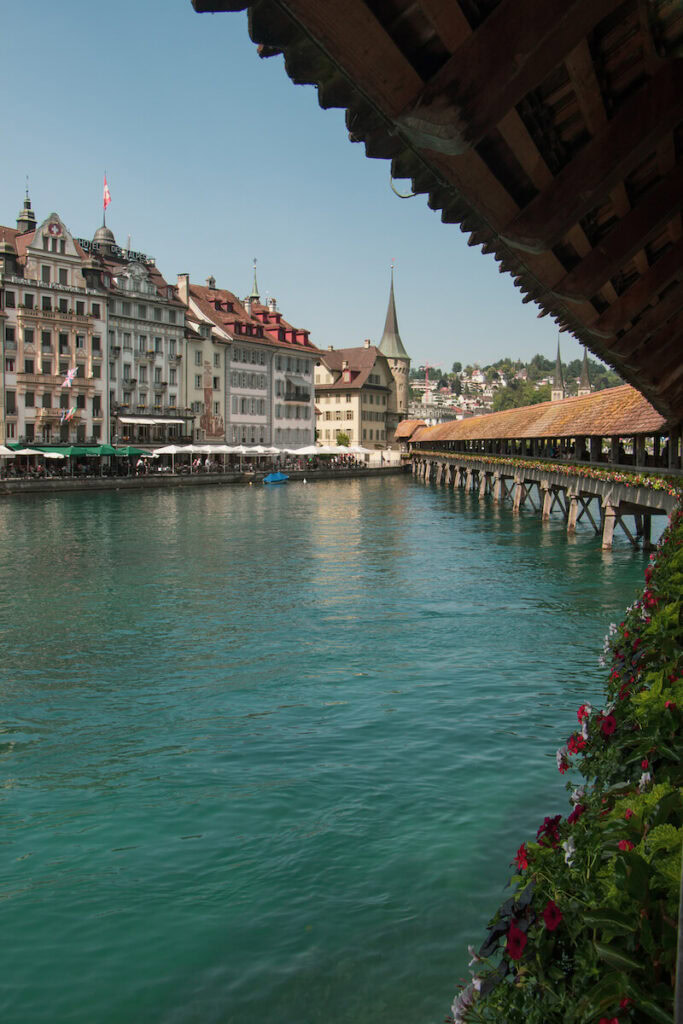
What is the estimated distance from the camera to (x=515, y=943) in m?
3.12

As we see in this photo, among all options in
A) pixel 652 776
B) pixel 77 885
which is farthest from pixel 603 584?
pixel 652 776

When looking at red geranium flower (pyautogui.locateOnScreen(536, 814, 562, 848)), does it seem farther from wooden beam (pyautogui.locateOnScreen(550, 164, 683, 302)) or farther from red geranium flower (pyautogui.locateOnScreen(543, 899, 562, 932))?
wooden beam (pyautogui.locateOnScreen(550, 164, 683, 302))

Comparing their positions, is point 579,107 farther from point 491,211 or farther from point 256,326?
point 256,326

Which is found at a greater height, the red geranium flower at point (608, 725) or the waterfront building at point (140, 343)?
the waterfront building at point (140, 343)

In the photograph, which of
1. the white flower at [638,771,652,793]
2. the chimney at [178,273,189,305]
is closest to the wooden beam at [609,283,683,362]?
the white flower at [638,771,652,793]

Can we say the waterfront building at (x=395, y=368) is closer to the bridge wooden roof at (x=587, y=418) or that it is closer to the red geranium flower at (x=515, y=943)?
the bridge wooden roof at (x=587, y=418)

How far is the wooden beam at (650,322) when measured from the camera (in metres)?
7.50

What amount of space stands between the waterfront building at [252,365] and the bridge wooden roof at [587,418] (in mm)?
28791

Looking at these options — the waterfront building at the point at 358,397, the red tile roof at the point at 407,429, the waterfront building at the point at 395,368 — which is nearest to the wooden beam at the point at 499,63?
the waterfront building at the point at 358,397

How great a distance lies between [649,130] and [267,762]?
26.4 ft

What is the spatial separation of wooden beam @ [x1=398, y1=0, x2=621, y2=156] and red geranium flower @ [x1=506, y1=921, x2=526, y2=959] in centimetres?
256

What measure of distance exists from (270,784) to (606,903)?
680 centimetres

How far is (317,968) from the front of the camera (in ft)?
20.7

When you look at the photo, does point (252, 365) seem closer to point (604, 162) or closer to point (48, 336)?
point (48, 336)
